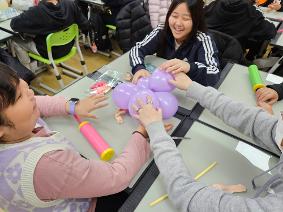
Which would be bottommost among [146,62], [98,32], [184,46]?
[98,32]

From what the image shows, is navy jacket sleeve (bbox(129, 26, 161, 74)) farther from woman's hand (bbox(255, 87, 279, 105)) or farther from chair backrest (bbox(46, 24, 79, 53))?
chair backrest (bbox(46, 24, 79, 53))

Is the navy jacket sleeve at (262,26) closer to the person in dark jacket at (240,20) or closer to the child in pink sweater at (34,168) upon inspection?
the person in dark jacket at (240,20)

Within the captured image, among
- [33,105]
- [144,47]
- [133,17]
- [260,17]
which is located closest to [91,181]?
[33,105]


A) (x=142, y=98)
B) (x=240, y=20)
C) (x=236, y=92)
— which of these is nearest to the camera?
(x=142, y=98)

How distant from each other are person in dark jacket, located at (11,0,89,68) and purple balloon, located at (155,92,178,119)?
4.90 feet

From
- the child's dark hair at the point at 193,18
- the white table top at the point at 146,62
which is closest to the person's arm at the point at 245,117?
the white table top at the point at 146,62

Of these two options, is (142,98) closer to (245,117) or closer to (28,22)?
(245,117)

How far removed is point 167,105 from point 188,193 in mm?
434

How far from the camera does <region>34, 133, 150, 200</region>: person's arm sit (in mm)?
687

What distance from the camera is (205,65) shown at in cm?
144

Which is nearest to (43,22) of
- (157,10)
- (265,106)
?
(157,10)

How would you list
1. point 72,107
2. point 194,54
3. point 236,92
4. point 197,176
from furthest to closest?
point 194,54, point 236,92, point 72,107, point 197,176

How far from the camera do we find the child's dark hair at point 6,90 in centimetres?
67

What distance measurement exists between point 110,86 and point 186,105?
0.44 m
